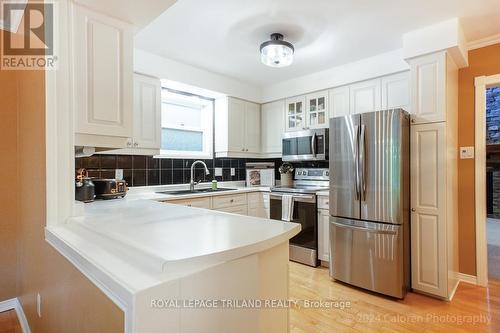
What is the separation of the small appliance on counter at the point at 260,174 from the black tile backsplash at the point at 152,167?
0.24 m

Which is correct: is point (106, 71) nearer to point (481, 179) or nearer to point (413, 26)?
point (413, 26)

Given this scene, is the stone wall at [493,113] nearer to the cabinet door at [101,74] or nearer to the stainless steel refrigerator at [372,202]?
the stainless steel refrigerator at [372,202]

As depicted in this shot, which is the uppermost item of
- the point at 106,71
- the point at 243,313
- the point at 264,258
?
the point at 106,71

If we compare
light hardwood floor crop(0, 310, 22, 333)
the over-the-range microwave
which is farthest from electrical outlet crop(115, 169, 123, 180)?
the over-the-range microwave

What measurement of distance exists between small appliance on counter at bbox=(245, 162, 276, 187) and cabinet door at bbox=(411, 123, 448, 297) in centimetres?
204

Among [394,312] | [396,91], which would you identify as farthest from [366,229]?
[396,91]

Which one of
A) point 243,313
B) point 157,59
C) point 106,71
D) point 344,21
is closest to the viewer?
point 243,313

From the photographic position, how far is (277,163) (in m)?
4.27

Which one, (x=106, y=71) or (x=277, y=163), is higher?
(x=106, y=71)

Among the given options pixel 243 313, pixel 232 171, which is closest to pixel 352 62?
pixel 232 171

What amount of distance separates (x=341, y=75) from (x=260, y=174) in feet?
6.00

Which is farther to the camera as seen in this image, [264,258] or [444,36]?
[444,36]

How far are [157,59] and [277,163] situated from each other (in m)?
2.31

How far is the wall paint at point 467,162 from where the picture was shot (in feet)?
8.58
